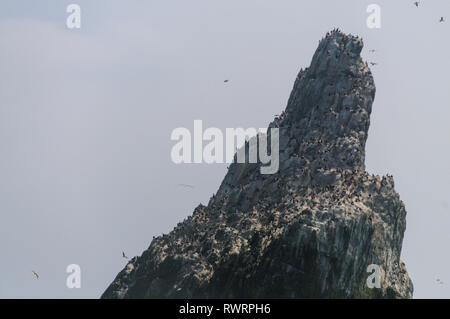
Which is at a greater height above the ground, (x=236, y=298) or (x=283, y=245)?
(x=283, y=245)
